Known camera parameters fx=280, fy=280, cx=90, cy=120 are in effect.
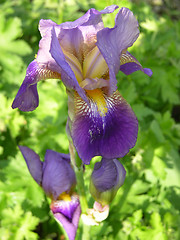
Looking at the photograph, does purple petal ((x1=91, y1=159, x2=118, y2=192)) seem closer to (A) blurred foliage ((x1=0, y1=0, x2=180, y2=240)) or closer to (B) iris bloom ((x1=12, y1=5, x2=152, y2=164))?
(B) iris bloom ((x1=12, y1=5, x2=152, y2=164))

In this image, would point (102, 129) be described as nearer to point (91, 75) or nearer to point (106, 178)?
point (91, 75)

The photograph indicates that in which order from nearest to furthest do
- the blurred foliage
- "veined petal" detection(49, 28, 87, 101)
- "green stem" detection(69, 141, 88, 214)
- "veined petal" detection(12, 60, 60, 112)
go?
"veined petal" detection(49, 28, 87, 101)
"veined petal" detection(12, 60, 60, 112)
"green stem" detection(69, 141, 88, 214)
the blurred foliage

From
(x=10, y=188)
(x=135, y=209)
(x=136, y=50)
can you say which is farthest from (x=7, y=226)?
(x=136, y=50)

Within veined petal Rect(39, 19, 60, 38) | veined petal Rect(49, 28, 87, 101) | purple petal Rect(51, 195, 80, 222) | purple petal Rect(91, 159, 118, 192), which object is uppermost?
veined petal Rect(39, 19, 60, 38)

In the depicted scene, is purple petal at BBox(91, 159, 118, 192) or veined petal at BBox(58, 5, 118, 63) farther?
purple petal at BBox(91, 159, 118, 192)

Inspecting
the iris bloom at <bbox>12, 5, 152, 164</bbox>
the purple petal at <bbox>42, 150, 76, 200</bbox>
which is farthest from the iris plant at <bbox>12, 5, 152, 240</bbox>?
the purple petal at <bbox>42, 150, 76, 200</bbox>

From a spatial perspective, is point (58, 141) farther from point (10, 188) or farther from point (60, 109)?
point (10, 188)

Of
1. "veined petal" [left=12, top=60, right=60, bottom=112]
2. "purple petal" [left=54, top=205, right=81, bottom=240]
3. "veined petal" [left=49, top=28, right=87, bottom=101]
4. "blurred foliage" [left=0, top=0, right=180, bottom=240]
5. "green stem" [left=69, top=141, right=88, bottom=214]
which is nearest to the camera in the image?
"veined petal" [left=49, top=28, right=87, bottom=101]

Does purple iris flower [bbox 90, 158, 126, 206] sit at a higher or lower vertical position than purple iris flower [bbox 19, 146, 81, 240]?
higher
